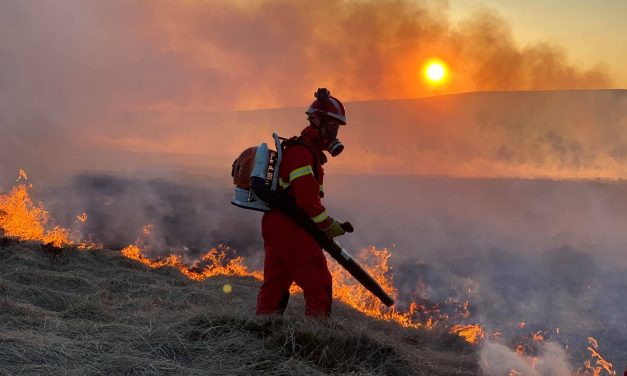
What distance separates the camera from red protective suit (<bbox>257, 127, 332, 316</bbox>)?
4789 millimetres

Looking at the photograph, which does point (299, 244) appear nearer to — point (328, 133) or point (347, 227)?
point (347, 227)

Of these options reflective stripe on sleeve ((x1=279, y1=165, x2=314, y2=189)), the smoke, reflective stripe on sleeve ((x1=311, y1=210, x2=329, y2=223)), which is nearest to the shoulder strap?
reflective stripe on sleeve ((x1=279, y1=165, x2=314, y2=189))

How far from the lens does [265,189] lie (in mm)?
4922

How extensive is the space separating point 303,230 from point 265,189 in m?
0.56

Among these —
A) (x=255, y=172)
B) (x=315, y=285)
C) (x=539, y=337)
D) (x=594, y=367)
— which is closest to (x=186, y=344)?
(x=315, y=285)

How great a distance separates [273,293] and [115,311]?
2129 millimetres

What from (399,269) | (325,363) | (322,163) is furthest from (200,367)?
(399,269)

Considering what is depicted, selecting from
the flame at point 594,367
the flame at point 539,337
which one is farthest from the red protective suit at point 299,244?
the flame at point 539,337

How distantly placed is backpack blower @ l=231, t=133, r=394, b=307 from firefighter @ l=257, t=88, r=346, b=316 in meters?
0.07

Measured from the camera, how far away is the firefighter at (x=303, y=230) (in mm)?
4801

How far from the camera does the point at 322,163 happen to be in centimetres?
530

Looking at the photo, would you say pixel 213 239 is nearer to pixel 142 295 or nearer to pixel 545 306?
pixel 545 306

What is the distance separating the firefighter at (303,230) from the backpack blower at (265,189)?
0.07m

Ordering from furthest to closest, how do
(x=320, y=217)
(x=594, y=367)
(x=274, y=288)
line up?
(x=594, y=367) < (x=274, y=288) < (x=320, y=217)
